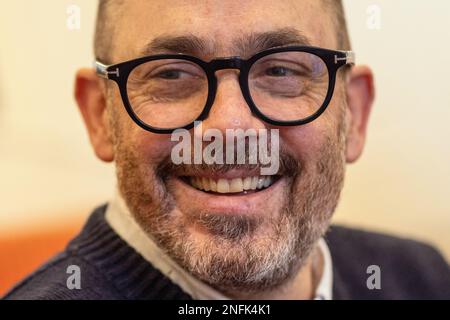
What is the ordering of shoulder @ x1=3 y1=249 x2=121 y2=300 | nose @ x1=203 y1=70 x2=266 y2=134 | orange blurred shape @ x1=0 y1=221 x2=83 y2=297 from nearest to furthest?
nose @ x1=203 y1=70 x2=266 y2=134 → shoulder @ x1=3 y1=249 x2=121 y2=300 → orange blurred shape @ x1=0 y1=221 x2=83 y2=297

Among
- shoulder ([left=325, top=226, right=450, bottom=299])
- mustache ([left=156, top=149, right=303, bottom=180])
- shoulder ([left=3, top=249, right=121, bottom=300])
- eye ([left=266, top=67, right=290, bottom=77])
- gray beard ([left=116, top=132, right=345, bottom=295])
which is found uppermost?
eye ([left=266, top=67, right=290, bottom=77])

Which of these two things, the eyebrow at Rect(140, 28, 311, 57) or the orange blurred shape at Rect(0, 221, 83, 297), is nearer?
the eyebrow at Rect(140, 28, 311, 57)

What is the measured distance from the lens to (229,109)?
2.58 feet

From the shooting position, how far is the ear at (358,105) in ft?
3.39

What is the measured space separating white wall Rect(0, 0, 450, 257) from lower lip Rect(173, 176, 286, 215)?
70 centimetres

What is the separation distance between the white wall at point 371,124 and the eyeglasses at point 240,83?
56 cm

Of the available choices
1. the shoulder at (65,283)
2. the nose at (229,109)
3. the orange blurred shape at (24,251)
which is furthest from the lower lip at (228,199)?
the orange blurred shape at (24,251)

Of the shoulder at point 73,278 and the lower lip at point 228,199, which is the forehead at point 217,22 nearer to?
the lower lip at point 228,199

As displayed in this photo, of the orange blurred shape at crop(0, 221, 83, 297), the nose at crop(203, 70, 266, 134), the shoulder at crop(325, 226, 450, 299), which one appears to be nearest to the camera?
the nose at crop(203, 70, 266, 134)

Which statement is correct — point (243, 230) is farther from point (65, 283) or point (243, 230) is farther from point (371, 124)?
point (371, 124)

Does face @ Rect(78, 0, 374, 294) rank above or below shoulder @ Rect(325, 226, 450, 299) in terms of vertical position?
above

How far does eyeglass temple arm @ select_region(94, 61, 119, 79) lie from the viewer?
0.87 meters

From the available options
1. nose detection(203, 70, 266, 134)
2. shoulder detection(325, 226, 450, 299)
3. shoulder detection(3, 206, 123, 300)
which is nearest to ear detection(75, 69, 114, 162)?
shoulder detection(3, 206, 123, 300)

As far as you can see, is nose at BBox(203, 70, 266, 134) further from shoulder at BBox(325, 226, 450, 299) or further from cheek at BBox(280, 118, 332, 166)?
shoulder at BBox(325, 226, 450, 299)
